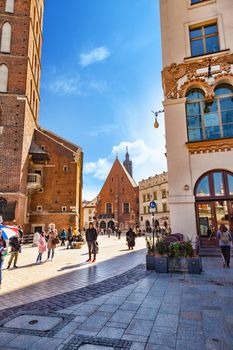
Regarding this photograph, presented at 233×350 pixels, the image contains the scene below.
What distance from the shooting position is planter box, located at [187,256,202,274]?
7.94 m

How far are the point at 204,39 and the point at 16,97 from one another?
60.2ft

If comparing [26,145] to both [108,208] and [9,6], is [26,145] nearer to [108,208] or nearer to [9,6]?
[9,6]

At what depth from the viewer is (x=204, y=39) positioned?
14078 mm

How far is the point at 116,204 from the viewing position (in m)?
54.4

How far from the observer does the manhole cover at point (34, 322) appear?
13.5 feet

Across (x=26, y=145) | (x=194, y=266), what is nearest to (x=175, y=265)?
(x=194, y=266)

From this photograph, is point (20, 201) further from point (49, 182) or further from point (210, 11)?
point (210, 11)

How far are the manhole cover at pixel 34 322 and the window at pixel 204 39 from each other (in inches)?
584

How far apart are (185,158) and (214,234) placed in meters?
4.09

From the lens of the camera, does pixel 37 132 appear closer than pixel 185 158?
No

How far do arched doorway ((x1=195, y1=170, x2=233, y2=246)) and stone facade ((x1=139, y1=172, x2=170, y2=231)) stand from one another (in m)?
33.4

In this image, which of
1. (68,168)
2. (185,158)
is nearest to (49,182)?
(68,168)

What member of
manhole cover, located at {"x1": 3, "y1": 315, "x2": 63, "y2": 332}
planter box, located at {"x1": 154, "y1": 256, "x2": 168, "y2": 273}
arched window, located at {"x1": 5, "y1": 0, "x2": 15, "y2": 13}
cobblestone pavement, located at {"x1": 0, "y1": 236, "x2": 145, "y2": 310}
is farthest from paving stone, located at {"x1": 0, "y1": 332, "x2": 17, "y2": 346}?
arched window, located at {"x1": 5, "y1": 0, "x2": 15, "y2": 13}

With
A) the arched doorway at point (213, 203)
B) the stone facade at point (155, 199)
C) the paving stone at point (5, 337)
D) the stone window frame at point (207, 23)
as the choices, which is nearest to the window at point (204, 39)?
the stone window frame at point (207, 23)
